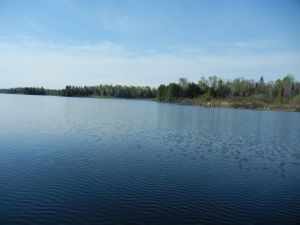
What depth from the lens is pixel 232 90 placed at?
572 feet

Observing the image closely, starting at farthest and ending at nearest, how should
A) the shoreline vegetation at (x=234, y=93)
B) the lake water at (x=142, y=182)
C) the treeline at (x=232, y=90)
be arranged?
the treeline at (x=232, y=90)
the shoreline vegetation at (x=234, y=93)
the lake water at (x=142, y=182)

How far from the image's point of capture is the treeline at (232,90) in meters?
157

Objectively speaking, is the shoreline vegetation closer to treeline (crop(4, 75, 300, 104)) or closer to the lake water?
treeline (crop(4, 75, 300, 104))

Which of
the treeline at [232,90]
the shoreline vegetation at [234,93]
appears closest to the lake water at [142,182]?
the shoreline vegetation at [234,93]

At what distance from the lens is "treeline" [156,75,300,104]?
516 ft

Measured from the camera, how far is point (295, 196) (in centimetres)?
1529

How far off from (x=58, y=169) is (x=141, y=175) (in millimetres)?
4917

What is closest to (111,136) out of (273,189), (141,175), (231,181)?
(141,175)

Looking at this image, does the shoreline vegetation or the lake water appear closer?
the lake water

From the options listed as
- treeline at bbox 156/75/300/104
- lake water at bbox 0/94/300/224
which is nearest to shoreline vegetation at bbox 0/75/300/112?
treeline at bbox 156/75/300/104

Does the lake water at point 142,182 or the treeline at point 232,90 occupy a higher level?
the treeline at point 232,90

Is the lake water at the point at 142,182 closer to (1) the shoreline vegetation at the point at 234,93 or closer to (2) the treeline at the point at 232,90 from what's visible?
(1) the shoreline vegetation at the point at 234,93

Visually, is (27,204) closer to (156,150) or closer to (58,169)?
(58,169)

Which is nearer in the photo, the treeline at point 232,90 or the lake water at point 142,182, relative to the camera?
the lake water at point 142,182
